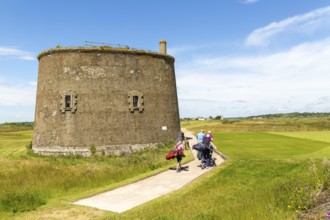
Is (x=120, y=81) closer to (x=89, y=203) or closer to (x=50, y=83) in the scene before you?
(x=50, y=83)

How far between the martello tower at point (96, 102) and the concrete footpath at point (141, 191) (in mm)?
9102

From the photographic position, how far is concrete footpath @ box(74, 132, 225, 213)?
398 inches

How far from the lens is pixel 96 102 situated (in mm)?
22828

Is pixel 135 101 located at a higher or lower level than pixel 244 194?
higher

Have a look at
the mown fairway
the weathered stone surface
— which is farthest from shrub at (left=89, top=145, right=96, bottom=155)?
the mown fairway

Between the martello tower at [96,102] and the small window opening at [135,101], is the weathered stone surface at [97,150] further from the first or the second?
the small window opening at [135,101]

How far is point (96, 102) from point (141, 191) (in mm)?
12500

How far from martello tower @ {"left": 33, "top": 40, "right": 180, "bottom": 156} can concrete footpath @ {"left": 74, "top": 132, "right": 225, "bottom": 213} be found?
9.10 meters

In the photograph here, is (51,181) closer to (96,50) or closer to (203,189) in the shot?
(203,189)

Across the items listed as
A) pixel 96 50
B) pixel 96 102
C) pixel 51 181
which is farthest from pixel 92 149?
pixel 51 181

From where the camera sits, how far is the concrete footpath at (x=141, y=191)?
398 inches

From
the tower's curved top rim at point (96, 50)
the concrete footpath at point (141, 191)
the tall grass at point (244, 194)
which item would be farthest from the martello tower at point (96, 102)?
the tall grass at point (244, 194)

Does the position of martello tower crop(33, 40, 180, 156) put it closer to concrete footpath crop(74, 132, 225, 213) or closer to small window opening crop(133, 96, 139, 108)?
small window opening crop(133, 96, 139, 108)

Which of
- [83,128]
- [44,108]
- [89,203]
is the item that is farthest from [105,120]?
[89,203]
